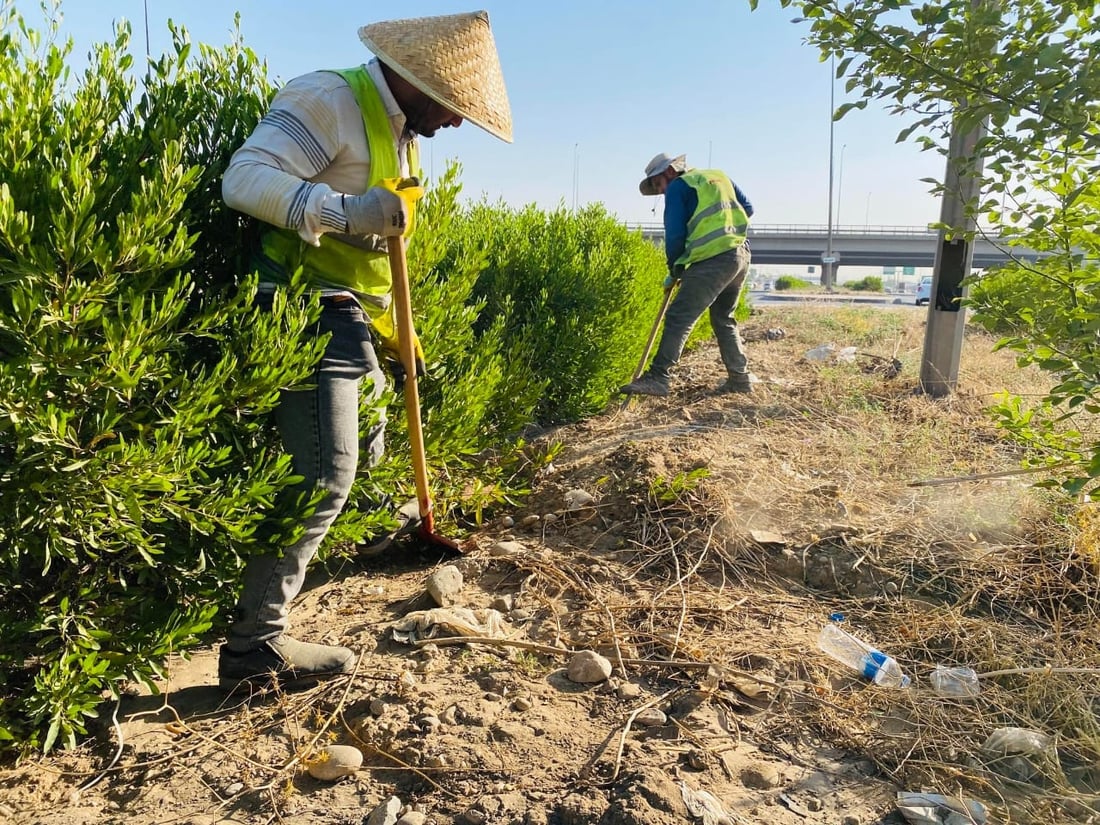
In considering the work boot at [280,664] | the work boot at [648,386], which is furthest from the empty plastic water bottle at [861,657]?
the work boot at [648,386]

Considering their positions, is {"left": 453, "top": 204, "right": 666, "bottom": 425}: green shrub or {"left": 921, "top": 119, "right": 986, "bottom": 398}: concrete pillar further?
{"left": 921, "top": 119, "right": 986, "bottom": 398}: concrete pillar

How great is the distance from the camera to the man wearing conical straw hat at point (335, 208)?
2.03m

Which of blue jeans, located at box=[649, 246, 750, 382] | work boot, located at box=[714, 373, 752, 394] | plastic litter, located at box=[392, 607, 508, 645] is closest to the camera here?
plastic litter, located at box=[392, 607, 508, 645]

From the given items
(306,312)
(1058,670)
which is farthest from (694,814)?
(306,312)

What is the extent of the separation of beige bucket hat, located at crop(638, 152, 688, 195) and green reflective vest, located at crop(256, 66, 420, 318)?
449 centimetres

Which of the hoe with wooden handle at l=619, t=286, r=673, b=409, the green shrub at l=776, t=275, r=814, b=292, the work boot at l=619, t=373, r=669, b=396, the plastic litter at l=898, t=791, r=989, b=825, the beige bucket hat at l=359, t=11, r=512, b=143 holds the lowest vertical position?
the green shrub at l=776, t=275, r=814, b=292

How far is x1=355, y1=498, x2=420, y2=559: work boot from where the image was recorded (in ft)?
10.8

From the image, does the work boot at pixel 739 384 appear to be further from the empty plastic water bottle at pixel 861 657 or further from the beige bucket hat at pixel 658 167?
the empty plastic water bottle at pixel 861 657

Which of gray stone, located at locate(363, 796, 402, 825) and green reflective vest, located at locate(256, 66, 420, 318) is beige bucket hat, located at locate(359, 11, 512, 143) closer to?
green reflective vest, located at locate(256, 66, 420, 318)

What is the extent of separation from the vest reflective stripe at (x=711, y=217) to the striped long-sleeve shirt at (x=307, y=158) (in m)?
4.33

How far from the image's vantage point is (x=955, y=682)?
7.88 feet

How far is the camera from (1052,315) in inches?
80.1

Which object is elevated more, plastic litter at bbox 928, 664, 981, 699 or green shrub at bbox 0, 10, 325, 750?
green shrub at bbox 0, 10, 325, 750

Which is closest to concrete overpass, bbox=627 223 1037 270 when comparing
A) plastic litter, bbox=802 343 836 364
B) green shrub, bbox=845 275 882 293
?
green shrub, bbox=845 275 882 293
